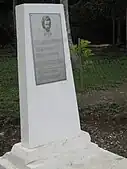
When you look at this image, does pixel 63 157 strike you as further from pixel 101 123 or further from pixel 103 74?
pixel 103 74

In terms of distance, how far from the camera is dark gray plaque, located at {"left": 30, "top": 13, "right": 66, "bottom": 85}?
399 cm

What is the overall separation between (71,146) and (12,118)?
8.83ft

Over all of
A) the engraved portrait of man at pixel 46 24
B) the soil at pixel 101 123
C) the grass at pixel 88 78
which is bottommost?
the soil at pixel 101 123

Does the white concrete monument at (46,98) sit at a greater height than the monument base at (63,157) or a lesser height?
greater

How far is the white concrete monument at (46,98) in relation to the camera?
13.0ft

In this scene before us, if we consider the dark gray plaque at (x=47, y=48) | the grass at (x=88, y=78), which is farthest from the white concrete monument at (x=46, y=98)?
the grass at (x=88, y=78)

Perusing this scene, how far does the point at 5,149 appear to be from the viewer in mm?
5438

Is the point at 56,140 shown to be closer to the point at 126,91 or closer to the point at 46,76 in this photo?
the point at 46,76

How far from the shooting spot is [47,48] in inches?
160

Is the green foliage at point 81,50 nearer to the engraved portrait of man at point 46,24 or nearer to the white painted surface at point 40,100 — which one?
the white painted surface at point 40,100

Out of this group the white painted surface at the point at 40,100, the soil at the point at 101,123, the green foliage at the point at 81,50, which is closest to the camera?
the white painted surface at the point at 40,100

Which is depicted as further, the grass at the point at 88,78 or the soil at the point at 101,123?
the grass at the point at 88,78

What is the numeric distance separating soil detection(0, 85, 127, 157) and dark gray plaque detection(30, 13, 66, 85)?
163 cm

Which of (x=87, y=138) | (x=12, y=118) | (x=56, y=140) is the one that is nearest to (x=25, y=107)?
(x=56, y=140)
